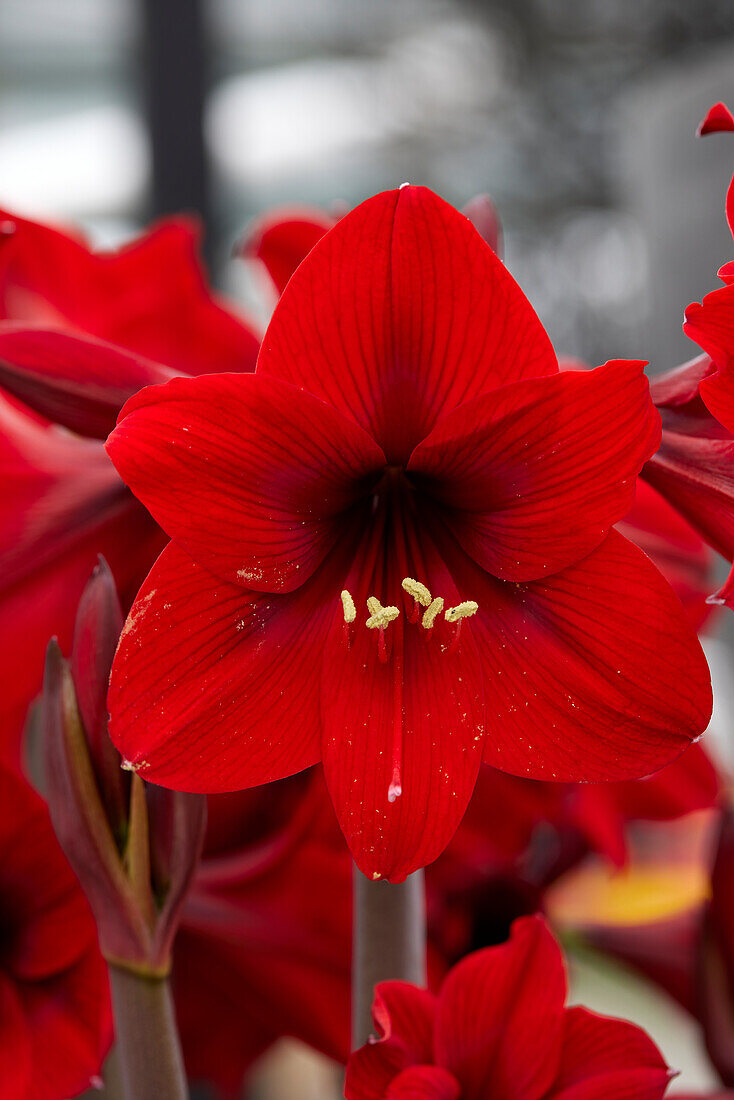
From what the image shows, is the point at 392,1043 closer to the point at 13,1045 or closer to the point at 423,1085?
the point at 423,1085

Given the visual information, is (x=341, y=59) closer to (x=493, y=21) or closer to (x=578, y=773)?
(x=493, y=21)

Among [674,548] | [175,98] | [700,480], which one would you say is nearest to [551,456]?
[700,480]

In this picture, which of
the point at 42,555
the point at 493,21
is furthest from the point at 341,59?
the point at 42,555

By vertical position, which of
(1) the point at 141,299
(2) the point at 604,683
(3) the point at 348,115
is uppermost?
(3) the point at 348,115

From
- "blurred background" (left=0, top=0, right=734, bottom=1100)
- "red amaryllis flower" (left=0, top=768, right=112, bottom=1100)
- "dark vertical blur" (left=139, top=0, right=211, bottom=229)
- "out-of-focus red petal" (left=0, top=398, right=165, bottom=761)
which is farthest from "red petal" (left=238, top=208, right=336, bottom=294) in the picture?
"dark vertical blur" (left=139, top=0, right=211, bottom=229)

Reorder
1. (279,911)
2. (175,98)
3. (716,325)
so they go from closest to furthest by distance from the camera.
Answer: (716,325)
(279,911)
(175,98)

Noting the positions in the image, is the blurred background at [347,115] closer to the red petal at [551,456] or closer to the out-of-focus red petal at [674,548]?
the out-of-focus red petal at [674,548]

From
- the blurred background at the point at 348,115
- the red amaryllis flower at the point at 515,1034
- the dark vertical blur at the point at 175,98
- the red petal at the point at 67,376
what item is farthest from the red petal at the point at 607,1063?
the dark vertical blur at the point at 175,98

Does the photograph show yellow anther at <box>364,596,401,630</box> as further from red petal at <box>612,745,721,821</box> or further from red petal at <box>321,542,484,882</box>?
red petal at <box>612,745,721,821</box>
